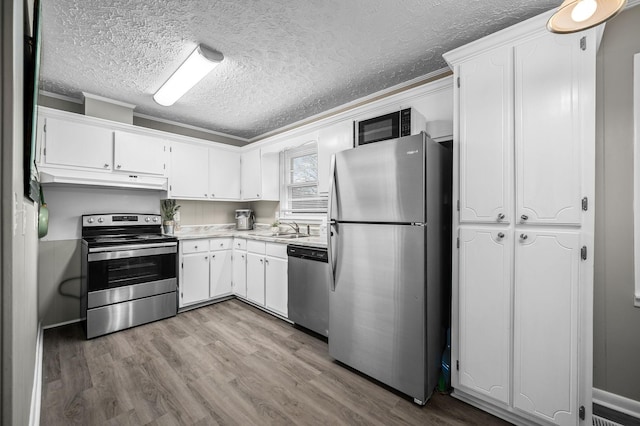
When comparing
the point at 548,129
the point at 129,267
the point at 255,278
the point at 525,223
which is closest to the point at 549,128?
the point at 548,129

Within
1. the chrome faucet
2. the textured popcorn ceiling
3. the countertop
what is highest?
the textured popcorn ceiling

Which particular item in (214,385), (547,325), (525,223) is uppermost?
(525,223)

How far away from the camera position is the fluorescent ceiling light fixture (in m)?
2.23

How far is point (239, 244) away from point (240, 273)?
15.5 inches

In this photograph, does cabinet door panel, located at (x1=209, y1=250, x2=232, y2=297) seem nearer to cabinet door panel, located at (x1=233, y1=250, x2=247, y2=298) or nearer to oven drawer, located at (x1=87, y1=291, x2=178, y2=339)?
cabinet door panel, located at (x1=233, y1=250, x2=247, y2=298)

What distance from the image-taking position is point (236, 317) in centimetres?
329

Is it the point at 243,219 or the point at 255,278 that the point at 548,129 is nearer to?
the point at 255,278

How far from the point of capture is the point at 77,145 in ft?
9.60

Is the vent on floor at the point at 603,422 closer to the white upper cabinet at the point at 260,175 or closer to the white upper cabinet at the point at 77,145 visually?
the white upper cabinet at the point at 260,175

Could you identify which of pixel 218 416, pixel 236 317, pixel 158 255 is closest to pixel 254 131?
pixel 158 255

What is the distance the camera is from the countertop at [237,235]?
2984 mm

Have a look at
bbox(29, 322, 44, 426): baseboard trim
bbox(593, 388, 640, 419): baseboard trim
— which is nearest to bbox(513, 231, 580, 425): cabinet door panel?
bbox(593, 388, 640, 419): baseboard trim

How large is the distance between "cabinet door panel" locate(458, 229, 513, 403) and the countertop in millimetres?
1261

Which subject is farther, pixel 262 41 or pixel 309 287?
pixel 309 287
